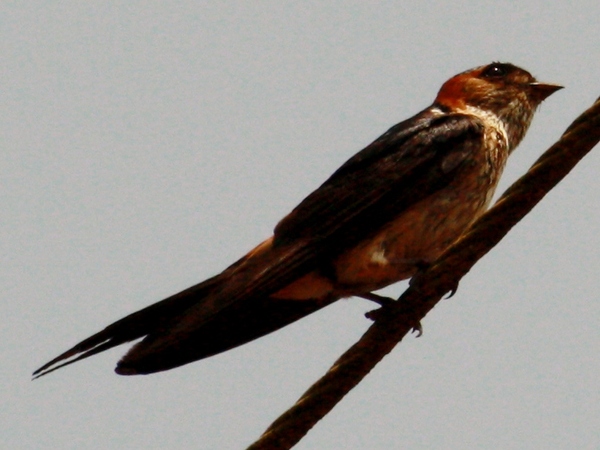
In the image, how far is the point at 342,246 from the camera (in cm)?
577

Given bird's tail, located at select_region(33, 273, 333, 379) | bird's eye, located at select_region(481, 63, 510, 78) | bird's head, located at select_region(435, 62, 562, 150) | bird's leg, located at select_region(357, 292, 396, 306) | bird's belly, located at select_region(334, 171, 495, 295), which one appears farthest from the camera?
bird's eye, located at select_region(481, 63, 510, 78)

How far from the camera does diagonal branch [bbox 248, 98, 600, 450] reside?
13.6ft

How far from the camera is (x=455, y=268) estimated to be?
454 cm

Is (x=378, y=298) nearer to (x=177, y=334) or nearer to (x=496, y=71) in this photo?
(x=177, y=334)

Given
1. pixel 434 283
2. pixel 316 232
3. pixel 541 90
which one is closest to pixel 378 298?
pixel 316 232

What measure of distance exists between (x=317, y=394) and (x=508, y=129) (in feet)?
9.02

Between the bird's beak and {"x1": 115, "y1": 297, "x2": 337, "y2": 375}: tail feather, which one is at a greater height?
the bird's beak

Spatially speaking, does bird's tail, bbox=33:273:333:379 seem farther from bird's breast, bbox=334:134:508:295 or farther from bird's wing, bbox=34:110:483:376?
bird's breast, bbox=334:134:508:295

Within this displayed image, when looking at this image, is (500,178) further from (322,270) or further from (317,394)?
(317,394)

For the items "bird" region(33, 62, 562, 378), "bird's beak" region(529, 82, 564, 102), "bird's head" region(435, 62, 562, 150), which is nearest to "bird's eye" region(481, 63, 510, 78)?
"bird's head" region(435, 62, 562, 150)

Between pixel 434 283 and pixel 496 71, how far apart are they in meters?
2.73

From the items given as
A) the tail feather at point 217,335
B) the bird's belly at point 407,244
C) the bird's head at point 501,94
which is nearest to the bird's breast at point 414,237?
the bird's belly at point 407,244

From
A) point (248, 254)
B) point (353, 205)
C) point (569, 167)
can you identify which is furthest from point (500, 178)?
point (569, 167)

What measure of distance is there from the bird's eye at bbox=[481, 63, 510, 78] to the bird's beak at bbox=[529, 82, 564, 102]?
228 mm
